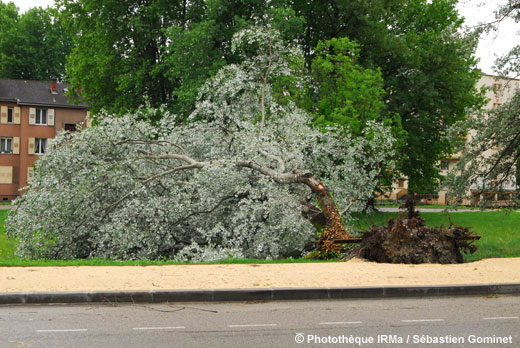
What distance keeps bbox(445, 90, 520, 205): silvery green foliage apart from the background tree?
158 ft

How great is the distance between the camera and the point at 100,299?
8.00m

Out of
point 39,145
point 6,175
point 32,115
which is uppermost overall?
point 32,115

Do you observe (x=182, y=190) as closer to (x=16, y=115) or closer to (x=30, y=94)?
(x=16, y=115)

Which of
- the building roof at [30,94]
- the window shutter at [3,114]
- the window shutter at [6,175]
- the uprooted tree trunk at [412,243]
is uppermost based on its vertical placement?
the building roof at [30,94]

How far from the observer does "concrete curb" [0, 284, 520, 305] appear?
7996 mm

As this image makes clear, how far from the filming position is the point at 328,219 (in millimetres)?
13789

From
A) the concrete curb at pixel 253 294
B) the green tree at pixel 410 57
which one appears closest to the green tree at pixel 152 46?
the green tree at pixel 410 57

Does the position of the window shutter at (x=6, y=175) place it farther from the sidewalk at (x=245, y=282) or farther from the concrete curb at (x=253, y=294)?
the concrete curb at (x=253, y=294)

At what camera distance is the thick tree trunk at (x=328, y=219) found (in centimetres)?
1312

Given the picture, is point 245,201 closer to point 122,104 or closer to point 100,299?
point 100,299

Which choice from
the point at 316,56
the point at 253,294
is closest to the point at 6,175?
the point at 316,56

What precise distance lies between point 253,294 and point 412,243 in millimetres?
5096

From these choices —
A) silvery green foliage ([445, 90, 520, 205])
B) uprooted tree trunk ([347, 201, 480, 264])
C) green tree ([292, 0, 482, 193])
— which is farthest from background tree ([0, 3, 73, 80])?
uprooted tree trunk ([347, 201, 480, 264])

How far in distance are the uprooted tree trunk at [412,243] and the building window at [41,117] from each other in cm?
4444
